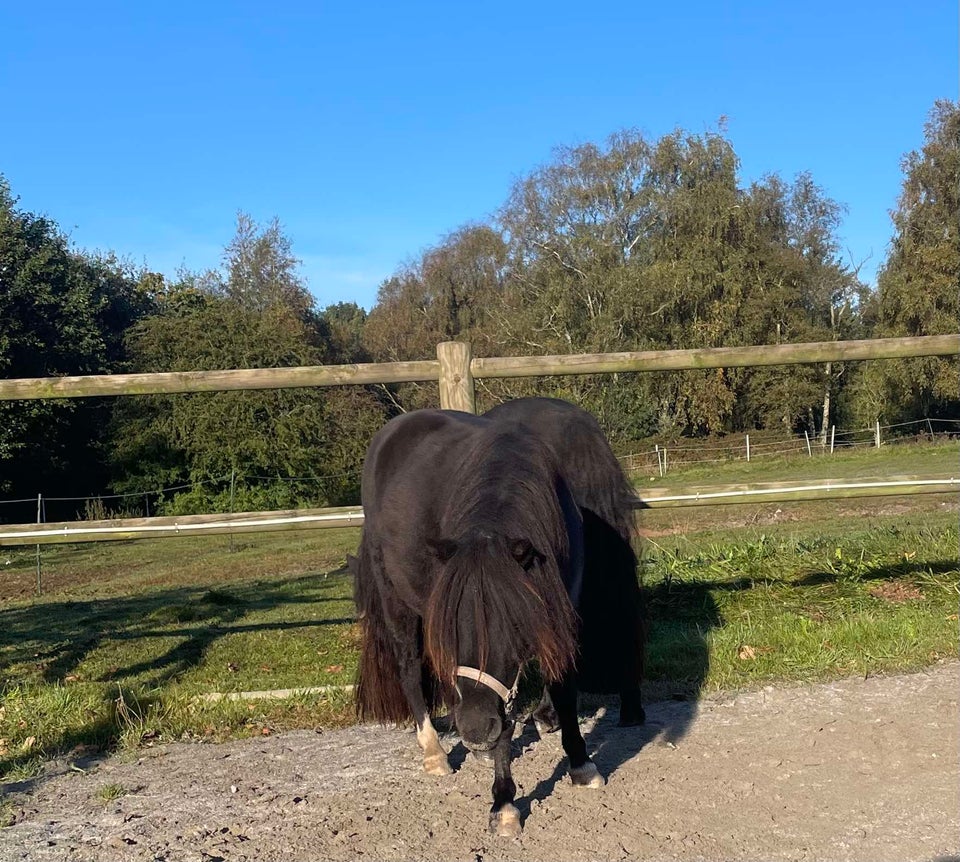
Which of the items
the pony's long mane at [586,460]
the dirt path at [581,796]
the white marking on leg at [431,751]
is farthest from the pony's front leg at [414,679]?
the pony's long mane at [586,460]

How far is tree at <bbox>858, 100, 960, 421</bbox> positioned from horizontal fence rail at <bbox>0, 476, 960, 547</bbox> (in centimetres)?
2890

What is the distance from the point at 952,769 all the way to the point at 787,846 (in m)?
0.94

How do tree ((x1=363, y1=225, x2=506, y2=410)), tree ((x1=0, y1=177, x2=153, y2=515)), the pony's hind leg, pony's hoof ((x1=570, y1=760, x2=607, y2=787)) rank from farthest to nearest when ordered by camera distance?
tree ((x1=363, y1=225, x2=506, y2=410)) < tree ((x1=0, y1=177, x2=153, y2=515)) < the pony's hind leg < pony's hoof ((x1=570, y1=760, x2=607, y2=787))

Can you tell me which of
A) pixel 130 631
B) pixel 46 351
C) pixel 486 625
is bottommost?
pixel 130 631

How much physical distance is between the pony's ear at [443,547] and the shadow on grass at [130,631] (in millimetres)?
2202

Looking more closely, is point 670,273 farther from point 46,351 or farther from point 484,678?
point 484,678

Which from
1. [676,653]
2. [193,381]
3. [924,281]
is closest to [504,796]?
[676,653]

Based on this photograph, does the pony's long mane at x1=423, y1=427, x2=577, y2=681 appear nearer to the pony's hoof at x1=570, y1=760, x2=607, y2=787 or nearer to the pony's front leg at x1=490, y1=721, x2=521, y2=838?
the pony's front leg at x1=490, y1=721, x2=521, y2=838

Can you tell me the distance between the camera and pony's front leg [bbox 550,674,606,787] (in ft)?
11.3

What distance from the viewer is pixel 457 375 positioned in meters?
5.11

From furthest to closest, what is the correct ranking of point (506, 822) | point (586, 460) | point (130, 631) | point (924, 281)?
point (924, 281) < point (130, 631) < point (586, 460) < point (506, 822)

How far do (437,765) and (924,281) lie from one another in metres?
33.5

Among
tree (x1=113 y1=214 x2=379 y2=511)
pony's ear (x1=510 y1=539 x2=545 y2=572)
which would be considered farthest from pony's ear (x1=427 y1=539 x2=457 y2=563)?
tree (x1=113 y1=214 x2=379 y2=511)

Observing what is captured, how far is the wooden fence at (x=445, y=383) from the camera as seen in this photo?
486 cm
